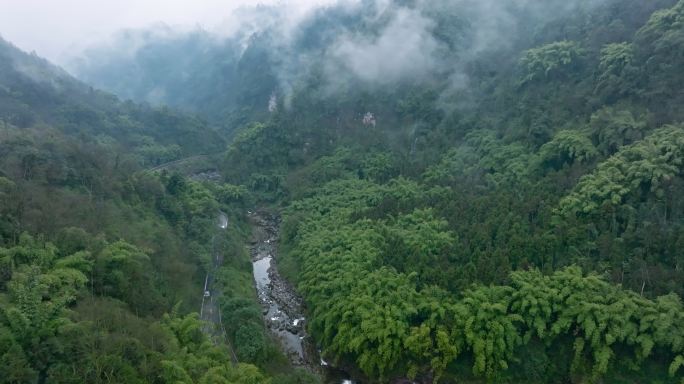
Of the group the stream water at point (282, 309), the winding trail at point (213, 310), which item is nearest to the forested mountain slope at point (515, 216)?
the stream water at point (282, 309)

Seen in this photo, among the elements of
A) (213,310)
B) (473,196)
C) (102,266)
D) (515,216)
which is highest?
(473,196)

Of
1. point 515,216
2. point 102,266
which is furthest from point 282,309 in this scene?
point 515,216

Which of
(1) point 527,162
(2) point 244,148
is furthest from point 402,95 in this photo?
(1) point 527,162

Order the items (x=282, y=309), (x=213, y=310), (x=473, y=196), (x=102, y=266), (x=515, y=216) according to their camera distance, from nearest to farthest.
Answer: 1. (x=102, y=266)
2. (x=213, y=310)
3. (x=515, y=216)
4. (x=282, y=309)
5. (x=473, y=196)

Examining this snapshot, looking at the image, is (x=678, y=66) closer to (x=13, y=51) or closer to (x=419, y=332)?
(x=419, y=332)

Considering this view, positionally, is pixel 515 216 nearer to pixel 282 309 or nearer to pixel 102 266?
pixel 282 309

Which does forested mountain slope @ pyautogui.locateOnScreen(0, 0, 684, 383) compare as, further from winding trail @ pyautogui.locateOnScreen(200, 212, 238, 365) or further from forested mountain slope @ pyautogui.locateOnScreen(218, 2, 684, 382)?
winding trail @ pyautogui.locateOnScreen(200, 212, 238, 365)

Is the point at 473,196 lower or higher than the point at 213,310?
higher

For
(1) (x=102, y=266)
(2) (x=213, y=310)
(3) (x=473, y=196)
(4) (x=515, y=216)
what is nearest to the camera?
(1) (x=102, y=266)

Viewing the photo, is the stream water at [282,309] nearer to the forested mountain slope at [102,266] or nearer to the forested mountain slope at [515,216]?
the forested mountain slope at [515,216]
